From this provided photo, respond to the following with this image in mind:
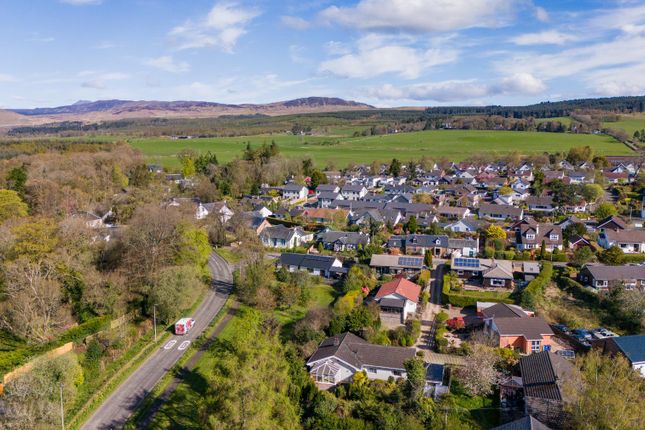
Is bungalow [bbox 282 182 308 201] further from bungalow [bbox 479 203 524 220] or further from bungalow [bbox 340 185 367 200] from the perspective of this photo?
bungalow [bbox 479 203 524 220]

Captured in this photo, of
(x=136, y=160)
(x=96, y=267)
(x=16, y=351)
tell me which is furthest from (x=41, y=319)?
(x=136, y=160)

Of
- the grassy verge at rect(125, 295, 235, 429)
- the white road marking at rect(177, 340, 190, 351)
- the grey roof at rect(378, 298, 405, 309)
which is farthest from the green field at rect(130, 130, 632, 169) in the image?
the white road marking at rect(177, 340, 190, 351)

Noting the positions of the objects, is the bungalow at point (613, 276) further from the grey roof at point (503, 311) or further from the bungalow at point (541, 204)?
the bungalow at point (541, 204)

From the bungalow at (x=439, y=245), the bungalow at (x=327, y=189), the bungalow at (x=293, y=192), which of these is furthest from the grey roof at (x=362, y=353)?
the bungalow at (x=293, y=192)

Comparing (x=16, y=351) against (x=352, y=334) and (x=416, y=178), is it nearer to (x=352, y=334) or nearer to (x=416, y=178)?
(x=352, y=334)

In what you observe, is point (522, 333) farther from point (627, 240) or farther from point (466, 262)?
point (627, 240)
